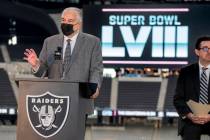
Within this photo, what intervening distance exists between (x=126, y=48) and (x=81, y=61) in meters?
15.7

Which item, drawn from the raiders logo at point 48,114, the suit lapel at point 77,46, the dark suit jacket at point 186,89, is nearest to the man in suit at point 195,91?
the dark suit jacket at point 186,89

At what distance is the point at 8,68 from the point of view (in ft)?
77.3

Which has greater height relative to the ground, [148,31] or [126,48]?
[148,31]

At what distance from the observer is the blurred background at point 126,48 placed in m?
18.8

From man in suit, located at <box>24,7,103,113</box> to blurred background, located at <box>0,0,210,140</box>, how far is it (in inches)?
461

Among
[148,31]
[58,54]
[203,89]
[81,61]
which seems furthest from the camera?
[148,31]

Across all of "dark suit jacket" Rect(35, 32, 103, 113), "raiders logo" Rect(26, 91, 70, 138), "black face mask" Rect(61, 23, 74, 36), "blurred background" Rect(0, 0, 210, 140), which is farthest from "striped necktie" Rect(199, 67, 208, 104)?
"blurred background" Rect(0, 0, 210, 140)

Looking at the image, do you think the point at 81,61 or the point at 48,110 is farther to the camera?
the point at 81,61

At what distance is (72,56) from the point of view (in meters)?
3.43

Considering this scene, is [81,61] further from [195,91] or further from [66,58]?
[195,91]

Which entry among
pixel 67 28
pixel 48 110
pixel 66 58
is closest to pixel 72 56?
pixel 66 58

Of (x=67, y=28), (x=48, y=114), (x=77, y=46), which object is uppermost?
(x=67, y=28)

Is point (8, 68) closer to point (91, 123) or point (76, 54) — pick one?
point (91, 123)

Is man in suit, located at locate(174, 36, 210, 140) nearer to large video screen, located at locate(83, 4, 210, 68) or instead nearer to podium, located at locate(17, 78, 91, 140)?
podium, located at locate(17, 78, 91, 140)
